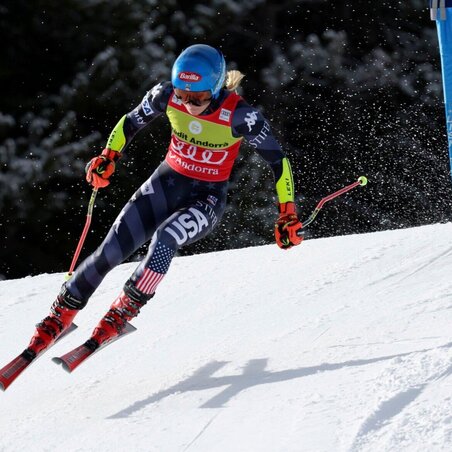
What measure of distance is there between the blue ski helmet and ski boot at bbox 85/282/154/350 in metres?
0.96

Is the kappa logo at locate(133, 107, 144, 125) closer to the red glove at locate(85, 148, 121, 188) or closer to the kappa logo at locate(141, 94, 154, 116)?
the kappa logo at locate(141, 94, 154, 116)

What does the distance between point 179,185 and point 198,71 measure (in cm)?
61

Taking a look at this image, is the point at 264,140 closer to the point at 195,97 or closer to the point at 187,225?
the point at 195,97

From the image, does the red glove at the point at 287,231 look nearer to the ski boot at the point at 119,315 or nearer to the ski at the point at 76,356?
the ski boot at the point at 119,315

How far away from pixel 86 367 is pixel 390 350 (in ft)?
5.01

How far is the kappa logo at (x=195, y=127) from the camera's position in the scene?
461 cm

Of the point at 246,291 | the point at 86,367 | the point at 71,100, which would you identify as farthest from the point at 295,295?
the point at 71,100

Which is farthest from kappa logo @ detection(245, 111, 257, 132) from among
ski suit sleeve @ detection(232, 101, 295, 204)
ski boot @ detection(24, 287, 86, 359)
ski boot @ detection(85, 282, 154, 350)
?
ski boot @ detection(24, 287, 86, 359)

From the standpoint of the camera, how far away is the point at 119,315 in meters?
4.30

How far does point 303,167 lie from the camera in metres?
15.0

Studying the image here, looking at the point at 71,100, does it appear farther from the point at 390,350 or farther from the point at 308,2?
the point at 390,350

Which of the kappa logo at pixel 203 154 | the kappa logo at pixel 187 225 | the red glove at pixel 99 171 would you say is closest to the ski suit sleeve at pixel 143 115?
the red glove at pixel 99 171

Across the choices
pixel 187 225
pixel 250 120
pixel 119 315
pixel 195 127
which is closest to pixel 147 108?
pixel 195 127

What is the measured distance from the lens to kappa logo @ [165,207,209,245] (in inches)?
170
